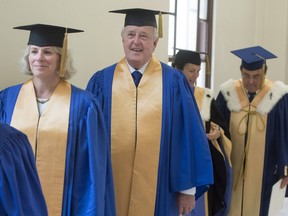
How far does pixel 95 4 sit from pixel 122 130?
108 cm

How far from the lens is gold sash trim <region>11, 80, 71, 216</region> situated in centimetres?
202

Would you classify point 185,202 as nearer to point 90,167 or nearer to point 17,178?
point 90,167

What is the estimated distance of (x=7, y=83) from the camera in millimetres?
2484

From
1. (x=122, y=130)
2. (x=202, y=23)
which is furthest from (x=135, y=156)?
(x=202, y=23)

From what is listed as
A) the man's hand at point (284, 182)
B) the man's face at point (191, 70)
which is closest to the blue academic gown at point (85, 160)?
the man's face at point (191, 70)

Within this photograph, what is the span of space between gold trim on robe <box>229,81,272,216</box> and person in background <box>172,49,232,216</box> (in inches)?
6.5

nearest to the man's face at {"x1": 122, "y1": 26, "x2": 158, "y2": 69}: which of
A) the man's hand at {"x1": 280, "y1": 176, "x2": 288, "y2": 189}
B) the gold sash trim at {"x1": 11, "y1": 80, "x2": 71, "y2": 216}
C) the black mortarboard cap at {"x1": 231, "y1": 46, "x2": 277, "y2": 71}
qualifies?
the gold sash trim at {"x1": 11, "y1": 80, "x2": 71, "y2": 216}

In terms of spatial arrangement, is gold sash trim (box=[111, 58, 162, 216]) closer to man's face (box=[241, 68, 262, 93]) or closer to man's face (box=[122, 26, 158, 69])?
man's face (box=[122, 26, 158, 69])

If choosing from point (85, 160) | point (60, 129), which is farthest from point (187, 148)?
point (60, 129)

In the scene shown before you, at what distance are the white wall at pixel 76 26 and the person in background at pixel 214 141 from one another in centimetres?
55

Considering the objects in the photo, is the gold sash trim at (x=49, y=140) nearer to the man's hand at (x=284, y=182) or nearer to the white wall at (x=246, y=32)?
the man's hand at (x=284, y=182)

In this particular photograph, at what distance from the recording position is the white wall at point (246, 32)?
18.0 ft

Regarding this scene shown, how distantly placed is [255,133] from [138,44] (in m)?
1.36

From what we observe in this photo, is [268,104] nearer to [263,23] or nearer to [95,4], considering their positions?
[95,4]
